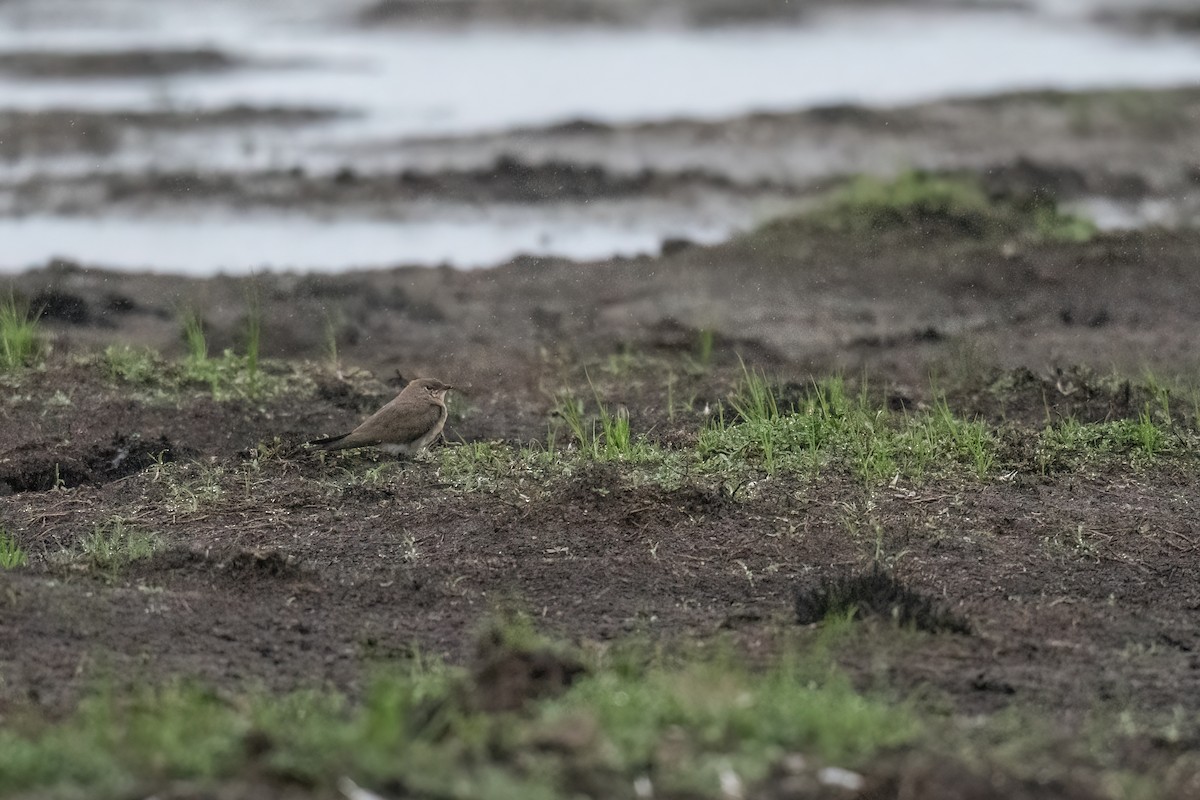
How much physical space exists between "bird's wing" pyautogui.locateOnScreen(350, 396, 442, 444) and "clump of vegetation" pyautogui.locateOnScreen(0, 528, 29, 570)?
1627 millimetres

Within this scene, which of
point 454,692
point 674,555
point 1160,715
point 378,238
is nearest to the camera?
point 454,692

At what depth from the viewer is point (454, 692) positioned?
13.8 ft

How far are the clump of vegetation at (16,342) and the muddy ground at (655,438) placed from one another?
0.46 feet

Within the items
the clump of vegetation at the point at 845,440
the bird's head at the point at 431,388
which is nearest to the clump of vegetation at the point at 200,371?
the bird's head at the point at 431,388

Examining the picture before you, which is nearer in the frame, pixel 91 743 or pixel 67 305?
pixel 91 743

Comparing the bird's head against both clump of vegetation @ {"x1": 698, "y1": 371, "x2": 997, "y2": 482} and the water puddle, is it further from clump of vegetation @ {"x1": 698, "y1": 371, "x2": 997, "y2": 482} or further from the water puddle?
the water puddle

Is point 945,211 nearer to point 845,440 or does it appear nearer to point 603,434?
point 845,440

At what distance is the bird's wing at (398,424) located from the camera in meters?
7.48

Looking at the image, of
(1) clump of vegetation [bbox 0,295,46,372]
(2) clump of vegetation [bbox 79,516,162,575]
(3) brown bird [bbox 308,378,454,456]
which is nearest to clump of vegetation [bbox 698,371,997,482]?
(3) brown bird [bbox 308,378,454,456]

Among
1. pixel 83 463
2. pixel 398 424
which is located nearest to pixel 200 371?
pixel 83 463

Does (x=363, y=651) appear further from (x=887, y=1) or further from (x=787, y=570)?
(x=887, y=1)

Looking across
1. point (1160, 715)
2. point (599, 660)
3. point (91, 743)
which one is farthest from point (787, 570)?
point (91, 743)

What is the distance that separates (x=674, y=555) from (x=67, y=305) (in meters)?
5.37

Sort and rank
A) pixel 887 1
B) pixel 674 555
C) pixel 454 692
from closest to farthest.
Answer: pixel 454 692
pixel 674 555
pixel 887 1
